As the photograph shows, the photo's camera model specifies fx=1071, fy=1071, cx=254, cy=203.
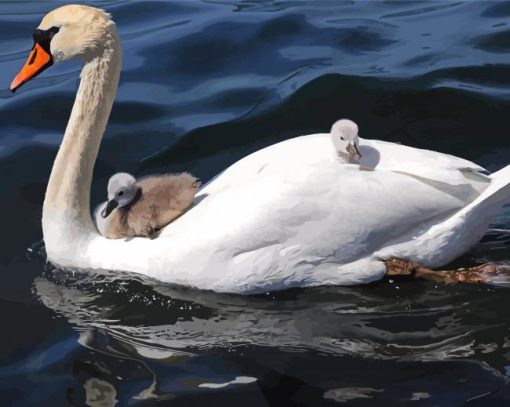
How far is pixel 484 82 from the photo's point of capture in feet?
31.7

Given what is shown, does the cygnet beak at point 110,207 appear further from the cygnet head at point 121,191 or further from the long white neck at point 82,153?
the long white neck at point 82,153

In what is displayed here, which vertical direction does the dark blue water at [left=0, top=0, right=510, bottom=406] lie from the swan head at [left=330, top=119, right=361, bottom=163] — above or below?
below

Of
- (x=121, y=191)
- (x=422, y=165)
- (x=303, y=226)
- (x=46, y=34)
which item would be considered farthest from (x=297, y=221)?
(x=46, y=34)

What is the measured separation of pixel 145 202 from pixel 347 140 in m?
1.27

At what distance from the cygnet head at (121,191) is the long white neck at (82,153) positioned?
28cm

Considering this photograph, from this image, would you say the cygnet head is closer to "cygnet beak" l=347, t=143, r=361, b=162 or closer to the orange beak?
the orange beak

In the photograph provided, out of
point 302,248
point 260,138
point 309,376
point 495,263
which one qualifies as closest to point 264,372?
point 309,376

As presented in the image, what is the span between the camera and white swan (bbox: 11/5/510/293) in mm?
5969

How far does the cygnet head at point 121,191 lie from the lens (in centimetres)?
636

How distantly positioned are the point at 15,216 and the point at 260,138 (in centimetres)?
223

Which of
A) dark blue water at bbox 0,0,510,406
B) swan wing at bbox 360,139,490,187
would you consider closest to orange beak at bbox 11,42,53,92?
dark blue water at bbox 0,0,510,406

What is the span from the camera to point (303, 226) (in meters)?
5.97

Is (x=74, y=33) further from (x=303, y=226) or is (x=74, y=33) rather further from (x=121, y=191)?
(x=303, y=226)

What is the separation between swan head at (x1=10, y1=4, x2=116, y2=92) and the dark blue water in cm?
138
